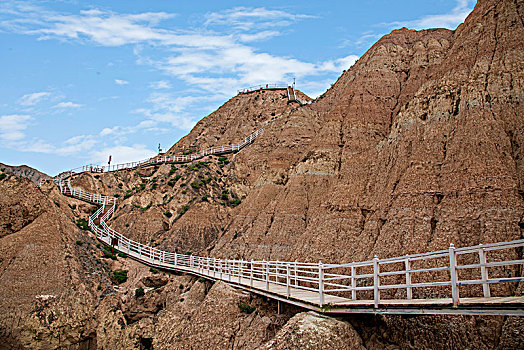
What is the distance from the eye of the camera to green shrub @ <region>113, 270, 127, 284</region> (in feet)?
117

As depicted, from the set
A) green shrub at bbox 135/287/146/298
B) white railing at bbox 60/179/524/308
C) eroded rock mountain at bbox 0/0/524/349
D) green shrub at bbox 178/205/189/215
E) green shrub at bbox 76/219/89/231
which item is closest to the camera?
white railing at bbox 60/179/524/308

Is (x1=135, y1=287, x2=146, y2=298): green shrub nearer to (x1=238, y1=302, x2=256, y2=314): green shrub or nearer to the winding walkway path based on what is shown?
the winding walkway path

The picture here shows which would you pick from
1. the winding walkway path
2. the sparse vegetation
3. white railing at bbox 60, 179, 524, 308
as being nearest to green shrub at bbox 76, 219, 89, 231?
white railing at bbox 60, 179, 524, 308

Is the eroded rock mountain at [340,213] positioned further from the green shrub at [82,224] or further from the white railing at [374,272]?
the green shrub at [82,224]

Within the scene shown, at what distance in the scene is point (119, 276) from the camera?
36.0m

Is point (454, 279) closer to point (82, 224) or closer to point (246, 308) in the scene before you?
point (246, 308)

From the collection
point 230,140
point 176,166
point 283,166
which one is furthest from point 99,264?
point 230,140

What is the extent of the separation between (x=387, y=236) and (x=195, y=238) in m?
25.7

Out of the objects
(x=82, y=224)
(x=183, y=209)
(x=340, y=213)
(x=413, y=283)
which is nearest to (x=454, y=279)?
(x=413, y=283)

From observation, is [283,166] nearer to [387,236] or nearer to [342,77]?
[342,77]

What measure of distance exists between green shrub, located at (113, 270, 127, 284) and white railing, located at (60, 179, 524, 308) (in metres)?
2.58

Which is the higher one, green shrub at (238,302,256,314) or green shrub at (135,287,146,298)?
green shrub at (238,302,256,314)

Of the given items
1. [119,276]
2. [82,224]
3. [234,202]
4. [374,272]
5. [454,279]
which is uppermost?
[234,202]

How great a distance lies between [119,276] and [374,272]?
2758 centimetres
